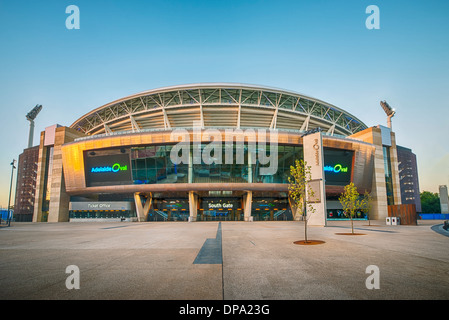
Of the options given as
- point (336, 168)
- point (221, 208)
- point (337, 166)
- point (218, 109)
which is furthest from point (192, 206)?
point (337, 166)

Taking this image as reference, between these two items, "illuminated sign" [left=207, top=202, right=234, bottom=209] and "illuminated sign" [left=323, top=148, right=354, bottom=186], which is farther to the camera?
"illuminated sign" [left=207, top=202, right=234, bottom=209]

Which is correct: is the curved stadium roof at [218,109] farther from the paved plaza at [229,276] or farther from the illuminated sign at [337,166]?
the paved plaza at [229,276]

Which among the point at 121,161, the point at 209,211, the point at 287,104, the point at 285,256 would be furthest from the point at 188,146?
the point at 285,256

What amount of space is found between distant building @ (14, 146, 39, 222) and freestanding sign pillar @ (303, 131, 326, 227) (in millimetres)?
103358

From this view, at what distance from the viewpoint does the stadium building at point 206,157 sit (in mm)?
40938

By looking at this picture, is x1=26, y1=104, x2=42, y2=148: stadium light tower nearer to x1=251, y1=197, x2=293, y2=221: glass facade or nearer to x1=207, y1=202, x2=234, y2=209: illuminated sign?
x1=207, y1=202, x2=234, y2=209: illuminated sign

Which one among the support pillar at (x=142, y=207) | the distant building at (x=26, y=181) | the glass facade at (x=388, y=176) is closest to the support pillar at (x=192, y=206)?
the support pillar at (x=142, y=207)

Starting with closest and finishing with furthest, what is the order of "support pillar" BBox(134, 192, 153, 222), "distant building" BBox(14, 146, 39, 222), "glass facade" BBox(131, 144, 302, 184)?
1. "glass facade" BBox(131, 144, 302, 184)
2. "support pillar" BBox(134, 192, 153, 222)
3. "distant building" BBox(14, 146, 39, 222)

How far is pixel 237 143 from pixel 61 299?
36.1m

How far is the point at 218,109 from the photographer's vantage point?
48.4 metres

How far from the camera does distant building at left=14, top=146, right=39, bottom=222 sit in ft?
323

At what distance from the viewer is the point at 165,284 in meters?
5.62

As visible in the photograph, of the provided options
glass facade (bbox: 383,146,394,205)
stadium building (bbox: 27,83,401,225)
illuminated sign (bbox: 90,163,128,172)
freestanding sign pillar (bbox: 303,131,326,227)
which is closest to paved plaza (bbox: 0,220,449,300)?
freestanding sign pillar (bbox: 303,131,326,227)
